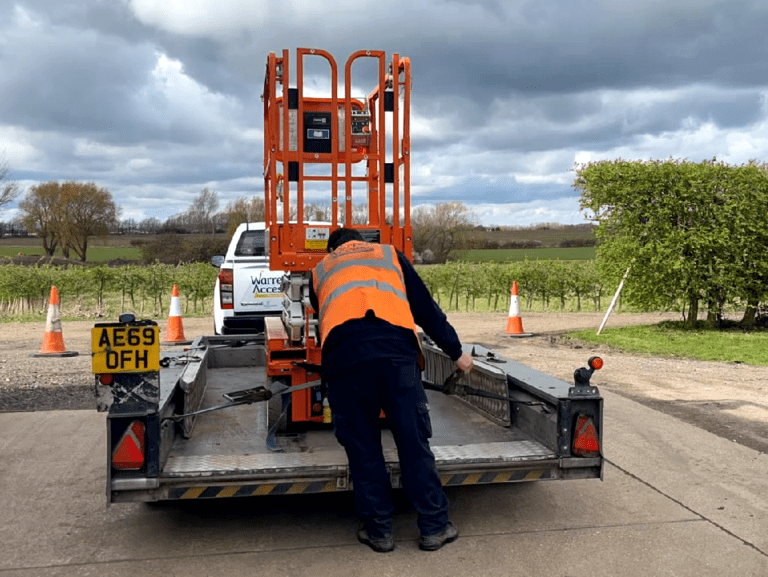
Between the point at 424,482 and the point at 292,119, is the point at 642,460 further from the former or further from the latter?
the point at 292,119

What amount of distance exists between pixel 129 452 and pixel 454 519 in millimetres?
2002

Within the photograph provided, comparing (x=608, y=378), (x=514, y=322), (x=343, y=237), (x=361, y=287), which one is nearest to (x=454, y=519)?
(x=361, y=287)

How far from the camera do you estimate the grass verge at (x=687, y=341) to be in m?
12.7

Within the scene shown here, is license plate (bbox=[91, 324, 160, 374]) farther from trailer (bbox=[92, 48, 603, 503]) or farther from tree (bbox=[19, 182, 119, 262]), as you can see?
tree (bbox=[19, 182, 119, 262])

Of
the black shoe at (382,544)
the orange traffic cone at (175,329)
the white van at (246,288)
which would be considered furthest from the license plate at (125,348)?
the orange traffic cone at (175,329)

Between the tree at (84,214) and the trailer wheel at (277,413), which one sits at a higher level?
the tree at (84,214)

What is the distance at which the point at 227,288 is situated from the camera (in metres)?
11.1

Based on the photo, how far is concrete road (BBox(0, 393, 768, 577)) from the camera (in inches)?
171

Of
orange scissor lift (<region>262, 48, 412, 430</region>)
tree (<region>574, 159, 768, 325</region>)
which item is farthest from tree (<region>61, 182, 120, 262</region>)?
orange scissor lift (<region>262, 48, 412, 430</region>)

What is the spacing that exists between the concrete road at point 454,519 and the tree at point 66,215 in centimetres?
5867

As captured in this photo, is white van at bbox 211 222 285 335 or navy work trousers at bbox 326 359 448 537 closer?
navy work trousers at bbox 326 359 448 537

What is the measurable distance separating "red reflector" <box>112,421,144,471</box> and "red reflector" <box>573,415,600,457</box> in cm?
245

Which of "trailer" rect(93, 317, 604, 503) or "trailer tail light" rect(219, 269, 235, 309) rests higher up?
"trailer tail light" rect(219, 269, 235, 309)

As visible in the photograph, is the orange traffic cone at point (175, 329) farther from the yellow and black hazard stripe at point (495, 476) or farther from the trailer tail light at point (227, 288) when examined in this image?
the yellow and black hazard stripe at point (495, 476)
